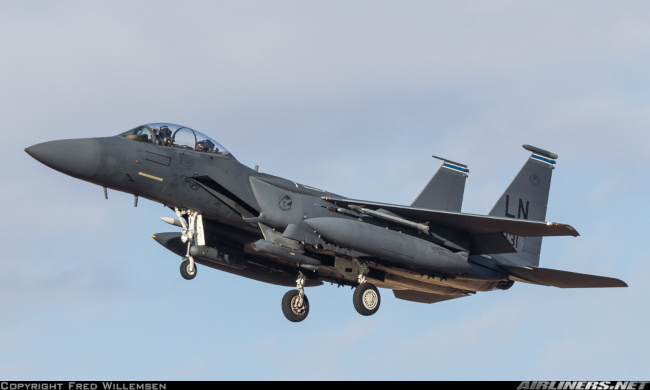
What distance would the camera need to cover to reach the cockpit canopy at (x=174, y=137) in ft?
70.7

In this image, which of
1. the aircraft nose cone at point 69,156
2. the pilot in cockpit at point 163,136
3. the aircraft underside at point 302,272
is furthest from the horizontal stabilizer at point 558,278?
the aircraft nose cone at point 69,156

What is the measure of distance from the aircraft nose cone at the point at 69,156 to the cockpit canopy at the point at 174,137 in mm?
1121

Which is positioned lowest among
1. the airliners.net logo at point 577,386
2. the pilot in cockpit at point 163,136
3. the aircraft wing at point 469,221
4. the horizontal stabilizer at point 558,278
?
the airliners.net logo at point 577,386

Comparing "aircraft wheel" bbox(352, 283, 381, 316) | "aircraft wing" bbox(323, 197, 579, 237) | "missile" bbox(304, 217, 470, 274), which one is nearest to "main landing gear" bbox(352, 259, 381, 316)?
"aircraft wheel" bbox(352, 283, 381, 316)

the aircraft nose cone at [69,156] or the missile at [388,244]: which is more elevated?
the aircraft nose cone at [69,156]

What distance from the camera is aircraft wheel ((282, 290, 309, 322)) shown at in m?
24.1

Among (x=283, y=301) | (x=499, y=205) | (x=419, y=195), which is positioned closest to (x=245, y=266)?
(x=283, y=301)

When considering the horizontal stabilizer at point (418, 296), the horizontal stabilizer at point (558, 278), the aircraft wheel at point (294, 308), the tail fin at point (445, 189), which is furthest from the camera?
the horizontal stabilizer at point (418, 296)

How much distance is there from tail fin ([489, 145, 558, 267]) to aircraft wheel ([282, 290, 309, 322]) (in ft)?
18.3

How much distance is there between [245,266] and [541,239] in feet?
25.4

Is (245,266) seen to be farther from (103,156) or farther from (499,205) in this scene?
(499,205)

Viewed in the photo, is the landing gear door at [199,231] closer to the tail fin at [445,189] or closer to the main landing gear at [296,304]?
the main landing gear at [296,304]

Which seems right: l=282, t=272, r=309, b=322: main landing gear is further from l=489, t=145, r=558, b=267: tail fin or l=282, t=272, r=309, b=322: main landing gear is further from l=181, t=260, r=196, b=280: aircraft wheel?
l=489, t=145, r=558, b=267: tail fin

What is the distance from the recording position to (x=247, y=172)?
74.0ft
